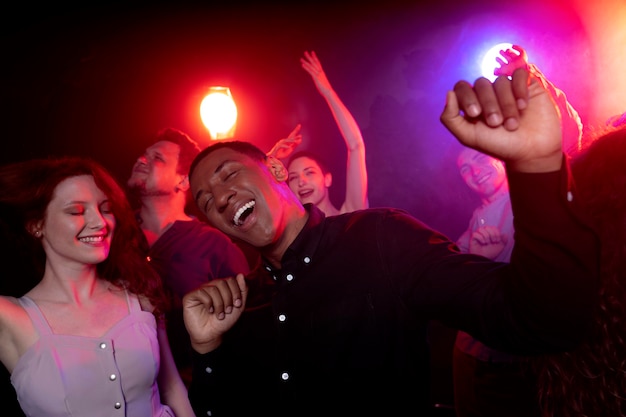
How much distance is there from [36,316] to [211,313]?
0.93 meters

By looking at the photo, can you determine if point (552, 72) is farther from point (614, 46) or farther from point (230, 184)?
point (230, 184)

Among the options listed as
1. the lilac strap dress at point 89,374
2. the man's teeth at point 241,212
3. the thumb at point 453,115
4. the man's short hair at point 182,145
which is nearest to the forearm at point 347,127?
the man's short hair at point 182,145

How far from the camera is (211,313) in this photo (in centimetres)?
189

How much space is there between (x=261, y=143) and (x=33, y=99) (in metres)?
Result: 2.56

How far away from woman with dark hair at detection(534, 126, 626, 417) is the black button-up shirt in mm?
428

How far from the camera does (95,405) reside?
83.5 inches

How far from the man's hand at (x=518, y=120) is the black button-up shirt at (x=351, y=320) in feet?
1.19

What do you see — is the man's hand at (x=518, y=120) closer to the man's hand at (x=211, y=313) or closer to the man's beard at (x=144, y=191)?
the man's hand at (x=211, y=313)

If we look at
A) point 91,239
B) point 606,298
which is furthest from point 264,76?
point 606,298

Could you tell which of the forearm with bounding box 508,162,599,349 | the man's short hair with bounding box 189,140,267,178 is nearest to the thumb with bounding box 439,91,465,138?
the forearm with bounding box 508,162,599,349

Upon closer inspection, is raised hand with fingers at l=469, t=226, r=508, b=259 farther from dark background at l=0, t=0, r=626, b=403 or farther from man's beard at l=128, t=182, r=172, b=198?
man's beard at l=128, t=182, r=172, b=198

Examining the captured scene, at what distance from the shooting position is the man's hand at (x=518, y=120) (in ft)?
3.36

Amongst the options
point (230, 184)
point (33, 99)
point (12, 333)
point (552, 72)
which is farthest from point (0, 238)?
point (552, 72)

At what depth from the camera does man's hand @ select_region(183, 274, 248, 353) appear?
1.84 metres
